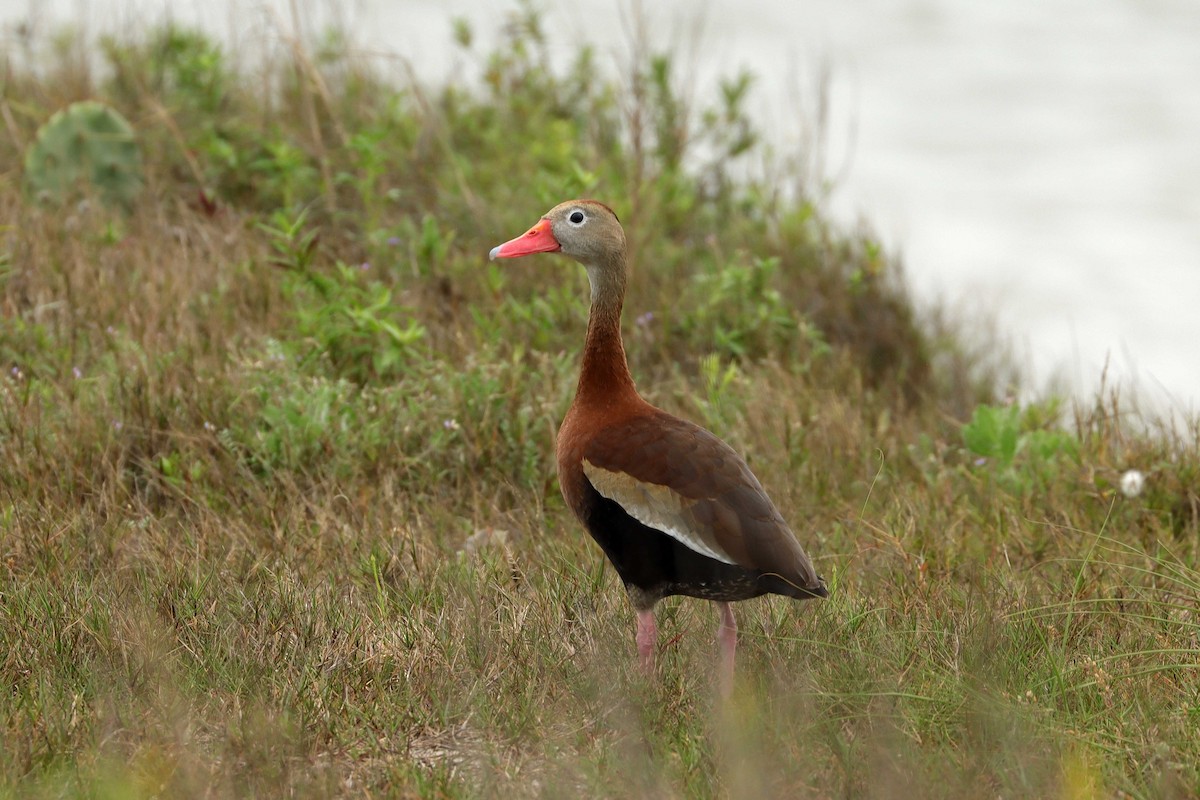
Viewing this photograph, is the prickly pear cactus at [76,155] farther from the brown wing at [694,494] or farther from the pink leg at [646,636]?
the pink leg at [646,636]

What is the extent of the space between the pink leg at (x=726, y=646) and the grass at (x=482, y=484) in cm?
5

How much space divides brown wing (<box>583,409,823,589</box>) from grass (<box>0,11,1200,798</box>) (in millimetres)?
352

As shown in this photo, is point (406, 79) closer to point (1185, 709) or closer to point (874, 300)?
point (874, 300)

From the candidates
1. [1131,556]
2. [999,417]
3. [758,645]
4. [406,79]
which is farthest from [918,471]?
[406,79]

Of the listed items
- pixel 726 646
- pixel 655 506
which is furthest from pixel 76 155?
pixel 726 646

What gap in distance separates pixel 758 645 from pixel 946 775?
0.92 m

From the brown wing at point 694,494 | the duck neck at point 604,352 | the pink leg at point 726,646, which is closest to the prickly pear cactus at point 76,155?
the duck neck at point 604,352

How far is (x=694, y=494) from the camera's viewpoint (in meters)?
3.78

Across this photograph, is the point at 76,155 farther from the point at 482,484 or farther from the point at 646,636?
the point at 646,636

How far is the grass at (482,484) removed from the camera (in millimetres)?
3439

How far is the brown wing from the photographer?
3689 mm

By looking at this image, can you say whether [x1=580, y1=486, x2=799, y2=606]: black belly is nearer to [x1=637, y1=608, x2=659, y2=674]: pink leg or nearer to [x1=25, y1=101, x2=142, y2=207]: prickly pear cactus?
[x1=637, y1=608, x2=659, y2=674]: pink leg

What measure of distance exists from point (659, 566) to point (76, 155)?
4877 mm

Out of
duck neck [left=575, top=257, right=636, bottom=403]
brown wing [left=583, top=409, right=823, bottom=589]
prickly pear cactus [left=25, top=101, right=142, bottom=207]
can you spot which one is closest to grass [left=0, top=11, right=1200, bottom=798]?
prickly pear cactus [left=25, top=101, right=142, bottom=207]
